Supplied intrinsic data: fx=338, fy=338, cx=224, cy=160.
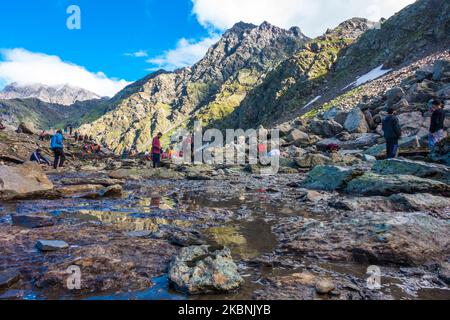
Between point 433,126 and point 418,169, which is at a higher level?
point 433,126

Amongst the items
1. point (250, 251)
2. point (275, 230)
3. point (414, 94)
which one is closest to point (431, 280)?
point (250, 251)

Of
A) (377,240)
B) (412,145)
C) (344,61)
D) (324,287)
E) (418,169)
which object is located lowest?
(324,287)

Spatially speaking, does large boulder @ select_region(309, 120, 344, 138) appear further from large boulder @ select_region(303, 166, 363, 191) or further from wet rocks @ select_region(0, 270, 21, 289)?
wet rocks @ select_region(0, 270, 21, 289)

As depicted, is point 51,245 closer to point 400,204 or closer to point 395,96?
point 400,204

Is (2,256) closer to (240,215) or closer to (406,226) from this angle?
(240,215)

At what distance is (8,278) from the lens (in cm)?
406

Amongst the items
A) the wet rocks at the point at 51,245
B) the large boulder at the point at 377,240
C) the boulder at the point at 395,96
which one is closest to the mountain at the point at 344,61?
the boulder at the point at 395,96

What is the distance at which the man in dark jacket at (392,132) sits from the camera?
54.7ft

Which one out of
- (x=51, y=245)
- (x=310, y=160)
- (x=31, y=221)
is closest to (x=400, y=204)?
(x=51, y=245)

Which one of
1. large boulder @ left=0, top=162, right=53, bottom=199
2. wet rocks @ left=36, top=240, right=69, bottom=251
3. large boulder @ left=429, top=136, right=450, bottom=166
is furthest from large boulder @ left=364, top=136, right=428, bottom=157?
wet rocks @ left=36, top=240, right=69, bottom=251

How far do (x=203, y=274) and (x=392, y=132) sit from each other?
15.5m

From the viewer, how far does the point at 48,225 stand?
279 inches

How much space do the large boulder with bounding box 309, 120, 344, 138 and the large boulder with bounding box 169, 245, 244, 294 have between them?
101 feet
